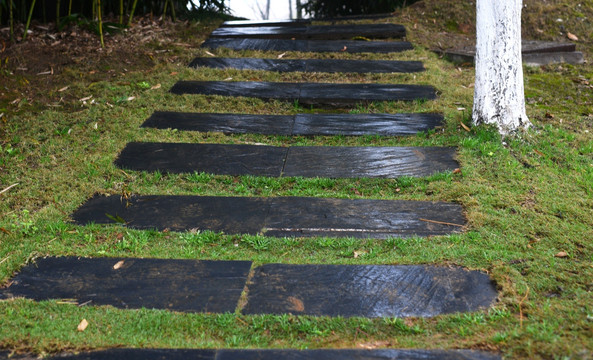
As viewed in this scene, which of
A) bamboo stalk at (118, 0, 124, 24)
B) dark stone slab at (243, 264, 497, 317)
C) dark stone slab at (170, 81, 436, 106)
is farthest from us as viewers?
bamboo stalk at (118, 0, 124, 24)

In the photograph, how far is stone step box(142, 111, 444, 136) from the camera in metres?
4.89

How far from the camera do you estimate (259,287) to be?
2.85m

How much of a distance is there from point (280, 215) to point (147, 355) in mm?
1445

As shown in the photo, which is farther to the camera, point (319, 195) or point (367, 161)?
point (367, 161)

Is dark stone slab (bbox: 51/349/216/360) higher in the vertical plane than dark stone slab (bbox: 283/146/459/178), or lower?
lower

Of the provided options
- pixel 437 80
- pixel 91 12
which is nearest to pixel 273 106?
pixel 437 80

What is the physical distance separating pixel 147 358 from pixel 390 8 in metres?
8.12

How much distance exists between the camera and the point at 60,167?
4.18 m

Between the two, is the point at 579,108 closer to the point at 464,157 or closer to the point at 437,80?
→ the point at 437,80

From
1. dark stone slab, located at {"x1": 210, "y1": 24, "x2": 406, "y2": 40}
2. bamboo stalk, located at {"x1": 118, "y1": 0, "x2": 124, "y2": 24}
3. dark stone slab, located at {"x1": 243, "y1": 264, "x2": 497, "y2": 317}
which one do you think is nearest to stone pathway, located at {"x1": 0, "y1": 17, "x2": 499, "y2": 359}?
dark stone slab, located at {"x1": 243, "y1": 264, "x2": 497, "y2": 317}

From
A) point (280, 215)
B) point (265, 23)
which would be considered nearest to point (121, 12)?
point (265, 23)

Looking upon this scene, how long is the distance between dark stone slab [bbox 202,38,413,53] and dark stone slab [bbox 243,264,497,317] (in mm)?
4319

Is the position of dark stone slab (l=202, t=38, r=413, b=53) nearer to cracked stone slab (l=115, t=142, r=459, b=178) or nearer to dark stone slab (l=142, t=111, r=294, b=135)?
dark stone slab (l=142, t=111, r=294, b=135)

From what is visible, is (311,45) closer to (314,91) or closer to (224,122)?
(314,91)
